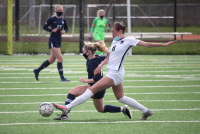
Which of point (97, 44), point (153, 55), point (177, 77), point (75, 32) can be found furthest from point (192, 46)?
point (97, 44)

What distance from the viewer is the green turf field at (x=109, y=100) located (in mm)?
6695

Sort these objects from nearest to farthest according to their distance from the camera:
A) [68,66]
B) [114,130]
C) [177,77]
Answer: [114,130], [177,77], [68,66]

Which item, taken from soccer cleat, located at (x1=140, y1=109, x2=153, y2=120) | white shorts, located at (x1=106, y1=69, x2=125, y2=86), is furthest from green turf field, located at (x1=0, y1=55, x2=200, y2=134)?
white shorts, located at (x1=106, y1=69, x2=125, y2=86)

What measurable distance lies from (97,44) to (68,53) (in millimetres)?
14350

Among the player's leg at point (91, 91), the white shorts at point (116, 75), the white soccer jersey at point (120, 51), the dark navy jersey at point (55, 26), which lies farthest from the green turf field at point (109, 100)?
the dark navy jersey at point (55, 26)

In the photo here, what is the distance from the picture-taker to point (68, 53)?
71.1 ft

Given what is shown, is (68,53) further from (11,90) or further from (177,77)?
(11,90)

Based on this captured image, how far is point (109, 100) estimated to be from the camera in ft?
30.8

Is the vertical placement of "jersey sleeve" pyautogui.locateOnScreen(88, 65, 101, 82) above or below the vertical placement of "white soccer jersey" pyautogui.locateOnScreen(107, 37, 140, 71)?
below

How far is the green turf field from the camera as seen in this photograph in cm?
670

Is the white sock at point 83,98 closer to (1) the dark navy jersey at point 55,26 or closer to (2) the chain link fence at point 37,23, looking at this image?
(1) the dark navy jersey at point 55,26

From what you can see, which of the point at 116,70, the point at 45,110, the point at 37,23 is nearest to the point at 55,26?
the point at 45,110

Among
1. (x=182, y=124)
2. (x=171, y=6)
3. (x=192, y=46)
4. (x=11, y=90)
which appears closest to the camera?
(x=182, y=124)

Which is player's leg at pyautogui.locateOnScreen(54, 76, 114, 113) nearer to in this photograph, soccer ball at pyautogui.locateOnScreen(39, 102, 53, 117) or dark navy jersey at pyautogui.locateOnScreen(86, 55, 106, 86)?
dark navy jersey at pyautogui.locateOnScreen(86, 55, 106, 86)
